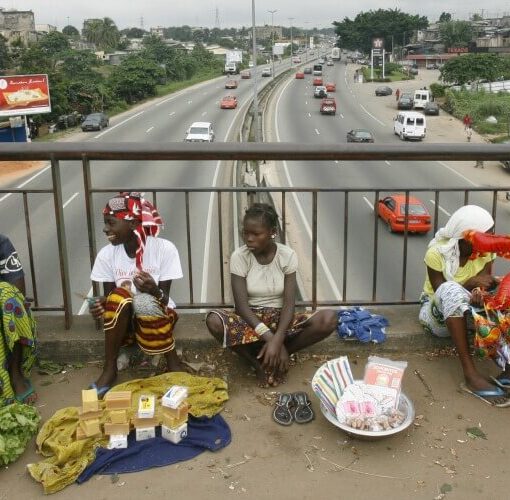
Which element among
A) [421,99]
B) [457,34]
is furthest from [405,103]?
[457,34]

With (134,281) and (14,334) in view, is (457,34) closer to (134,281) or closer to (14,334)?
(134,281)

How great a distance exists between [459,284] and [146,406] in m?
1.84

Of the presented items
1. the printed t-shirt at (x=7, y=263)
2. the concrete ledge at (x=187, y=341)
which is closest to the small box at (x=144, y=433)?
the concrete ledge at (x=187, y=341)

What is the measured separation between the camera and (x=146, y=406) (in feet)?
9.48

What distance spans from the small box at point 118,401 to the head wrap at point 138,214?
743mm

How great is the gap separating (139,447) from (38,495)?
469 mm

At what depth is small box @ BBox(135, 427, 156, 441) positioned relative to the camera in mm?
2889

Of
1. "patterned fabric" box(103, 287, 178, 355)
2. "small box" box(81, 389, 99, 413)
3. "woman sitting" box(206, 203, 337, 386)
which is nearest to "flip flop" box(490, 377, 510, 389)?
"woman sitting" box(206, 203, 337, 386)

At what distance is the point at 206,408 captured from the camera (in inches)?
122

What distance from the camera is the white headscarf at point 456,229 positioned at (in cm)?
337

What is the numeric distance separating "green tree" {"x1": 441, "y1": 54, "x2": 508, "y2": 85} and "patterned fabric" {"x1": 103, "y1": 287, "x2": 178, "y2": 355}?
6508 centimetres

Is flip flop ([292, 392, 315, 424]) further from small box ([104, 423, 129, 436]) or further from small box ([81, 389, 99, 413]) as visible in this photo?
small box ([81, 389, 99, 413])

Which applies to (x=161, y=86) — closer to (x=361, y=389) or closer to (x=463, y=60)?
(x=463, y=60)

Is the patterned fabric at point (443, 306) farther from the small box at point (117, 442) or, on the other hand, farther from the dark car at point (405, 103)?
the dark car at point (405, 103)
